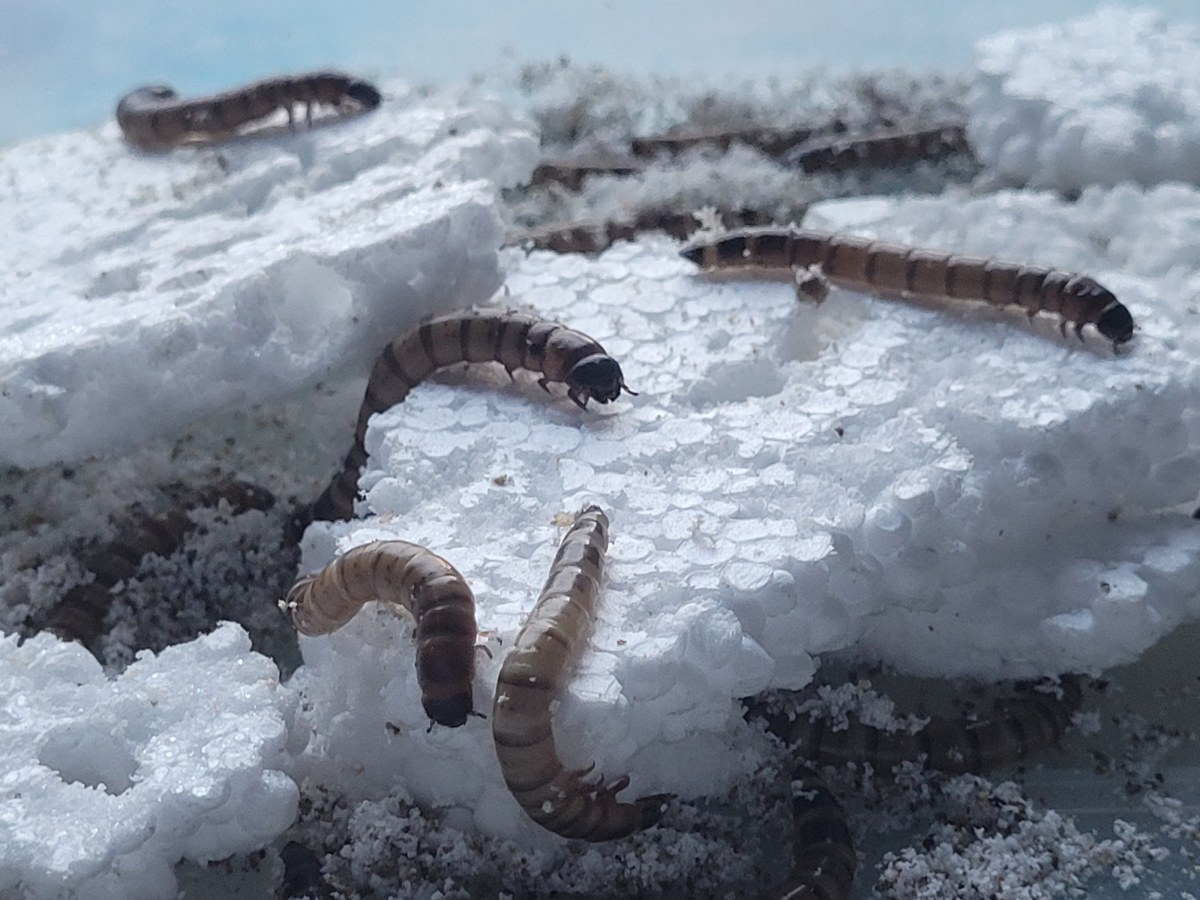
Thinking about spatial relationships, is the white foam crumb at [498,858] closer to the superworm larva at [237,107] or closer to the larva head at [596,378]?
the larva head at [596,378]

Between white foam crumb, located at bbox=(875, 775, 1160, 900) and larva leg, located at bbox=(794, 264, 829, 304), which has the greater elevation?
larva leg, located at bbox=(794, 264, 829, 304)

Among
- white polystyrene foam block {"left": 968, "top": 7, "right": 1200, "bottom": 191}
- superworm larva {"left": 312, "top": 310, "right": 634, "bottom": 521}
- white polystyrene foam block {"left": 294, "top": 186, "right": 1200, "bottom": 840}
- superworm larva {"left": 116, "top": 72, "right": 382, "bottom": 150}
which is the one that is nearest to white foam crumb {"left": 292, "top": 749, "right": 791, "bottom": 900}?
white polystyrene foam block {"left": 294, "top": 186, "right": 1200, "bottom": 840}

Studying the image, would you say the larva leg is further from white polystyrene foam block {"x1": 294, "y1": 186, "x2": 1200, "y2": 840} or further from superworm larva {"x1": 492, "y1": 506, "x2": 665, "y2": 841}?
superworm larva {"x1": 492, "y1": 506, "x2": 665, "y2": 841}

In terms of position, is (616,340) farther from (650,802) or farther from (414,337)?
(650,802)

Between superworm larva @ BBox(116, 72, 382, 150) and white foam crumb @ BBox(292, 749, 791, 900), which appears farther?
superworm larva @ BBox(116, 72, 382, 150)

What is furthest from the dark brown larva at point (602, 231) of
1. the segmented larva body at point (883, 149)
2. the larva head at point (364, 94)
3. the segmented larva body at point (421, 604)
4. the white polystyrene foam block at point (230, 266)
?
the segmented larva body at point (421, 604)

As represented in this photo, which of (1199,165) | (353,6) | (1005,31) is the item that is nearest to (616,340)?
(1199,165)

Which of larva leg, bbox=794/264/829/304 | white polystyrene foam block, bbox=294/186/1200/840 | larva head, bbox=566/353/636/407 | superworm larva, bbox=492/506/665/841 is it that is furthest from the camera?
larva leg, bbox=794/264/829/304
